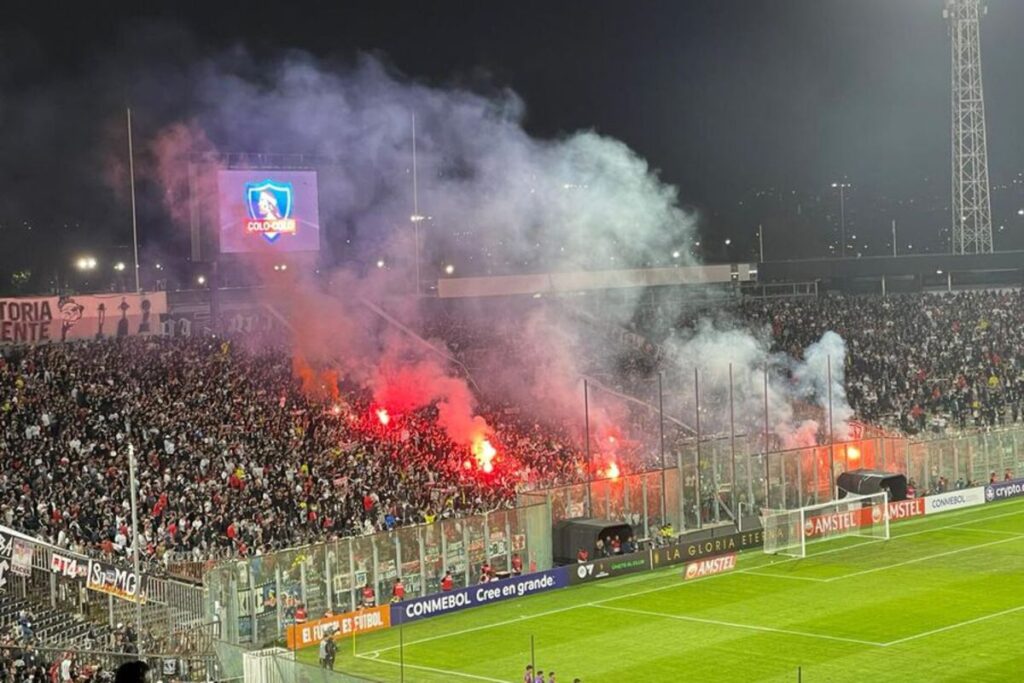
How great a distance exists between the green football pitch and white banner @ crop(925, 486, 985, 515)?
6.03 m

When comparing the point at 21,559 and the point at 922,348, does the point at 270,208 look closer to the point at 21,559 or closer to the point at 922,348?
the point at 21,559

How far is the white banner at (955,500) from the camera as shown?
167 feet

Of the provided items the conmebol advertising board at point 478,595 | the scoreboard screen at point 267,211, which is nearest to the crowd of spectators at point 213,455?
the conmebol advertising board at point 478,595

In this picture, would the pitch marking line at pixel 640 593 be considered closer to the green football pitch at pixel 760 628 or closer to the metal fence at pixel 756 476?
the green football pitch at pixel 760 628

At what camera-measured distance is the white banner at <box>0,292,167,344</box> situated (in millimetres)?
45562

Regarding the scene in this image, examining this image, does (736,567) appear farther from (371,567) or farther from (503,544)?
(371,567)

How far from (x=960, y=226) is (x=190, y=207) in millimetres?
40327

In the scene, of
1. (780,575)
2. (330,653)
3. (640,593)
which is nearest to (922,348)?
(780,575)

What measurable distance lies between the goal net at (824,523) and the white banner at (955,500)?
13.1ft

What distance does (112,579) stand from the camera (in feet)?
96.0

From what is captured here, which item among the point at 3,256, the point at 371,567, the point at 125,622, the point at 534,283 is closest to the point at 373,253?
the point at 534,283

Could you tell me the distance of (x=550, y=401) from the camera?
54312mm

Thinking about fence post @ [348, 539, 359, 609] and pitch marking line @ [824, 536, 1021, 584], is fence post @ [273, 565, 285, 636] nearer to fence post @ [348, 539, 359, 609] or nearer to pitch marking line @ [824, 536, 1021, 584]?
fence post @ [348, 539, 359, 609]

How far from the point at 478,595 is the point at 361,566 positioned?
4.08 m
